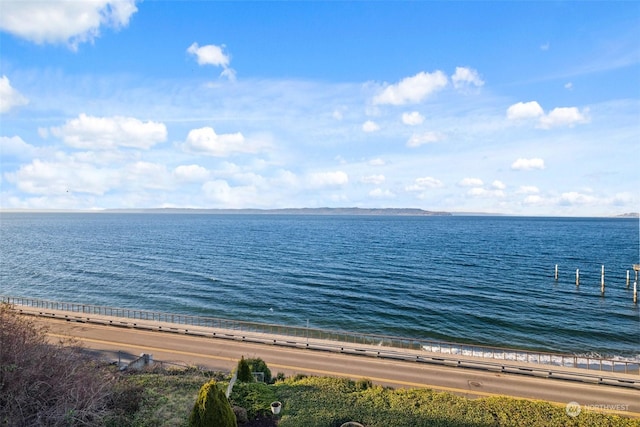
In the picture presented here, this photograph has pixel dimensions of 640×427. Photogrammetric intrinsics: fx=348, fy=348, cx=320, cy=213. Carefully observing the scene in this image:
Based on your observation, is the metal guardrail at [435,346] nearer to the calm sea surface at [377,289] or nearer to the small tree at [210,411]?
the calm sea surface at [377,289]

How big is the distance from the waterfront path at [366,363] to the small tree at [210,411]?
13336 millimetres

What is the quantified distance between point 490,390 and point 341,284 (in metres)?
37.8

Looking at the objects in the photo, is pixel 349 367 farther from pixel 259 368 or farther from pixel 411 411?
pixel 411 411

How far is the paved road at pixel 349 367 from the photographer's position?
21.8m

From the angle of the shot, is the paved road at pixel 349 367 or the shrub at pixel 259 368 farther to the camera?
the paved road at pixel 349 367

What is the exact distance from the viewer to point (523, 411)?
15.5 meters

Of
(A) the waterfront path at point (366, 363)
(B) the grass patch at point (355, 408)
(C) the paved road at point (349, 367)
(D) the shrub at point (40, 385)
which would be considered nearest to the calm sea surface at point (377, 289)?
(A) the waterfront path at point (366, 363)

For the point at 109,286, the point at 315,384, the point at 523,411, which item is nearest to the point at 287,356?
the point at 315,384

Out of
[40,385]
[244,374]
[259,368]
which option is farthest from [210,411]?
[259,368]

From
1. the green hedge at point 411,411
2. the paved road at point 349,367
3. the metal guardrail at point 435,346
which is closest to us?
the green hedge at point 411,411

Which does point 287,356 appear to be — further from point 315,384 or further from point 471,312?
point 471,312

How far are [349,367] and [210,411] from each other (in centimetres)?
1567

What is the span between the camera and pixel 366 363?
2623 cm

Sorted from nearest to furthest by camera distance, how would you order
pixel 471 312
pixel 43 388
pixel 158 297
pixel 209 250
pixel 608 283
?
pixel 43 388 < pixel 471 312 < pixel 158 297 < pixel 608 283 < pixel 209 250
